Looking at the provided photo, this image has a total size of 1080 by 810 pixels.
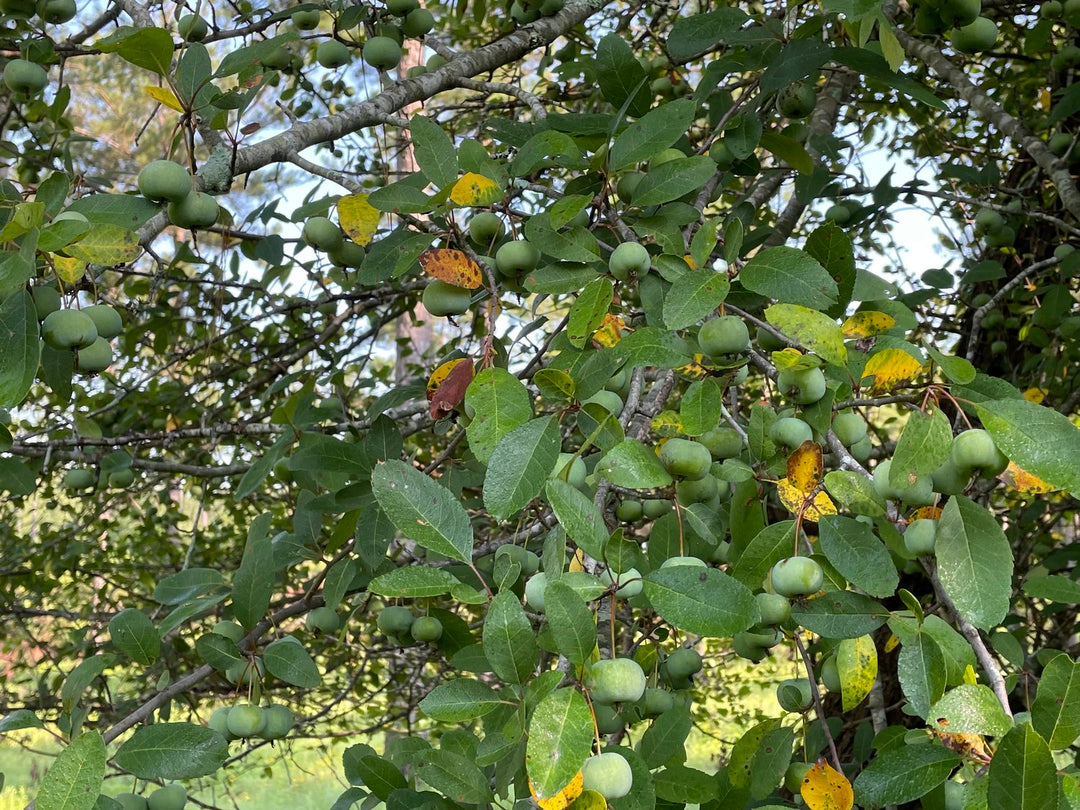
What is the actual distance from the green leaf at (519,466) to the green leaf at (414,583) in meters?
0.09

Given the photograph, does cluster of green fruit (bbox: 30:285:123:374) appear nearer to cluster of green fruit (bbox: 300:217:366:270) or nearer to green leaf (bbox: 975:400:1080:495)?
cluster of green fruit (bbox: 300:217:366:270)

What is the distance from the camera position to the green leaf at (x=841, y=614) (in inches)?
37.0

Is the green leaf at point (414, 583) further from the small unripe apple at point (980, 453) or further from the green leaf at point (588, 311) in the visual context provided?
the small unripe apple at point (980, 453)

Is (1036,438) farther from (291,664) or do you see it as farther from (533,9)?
(533,9)

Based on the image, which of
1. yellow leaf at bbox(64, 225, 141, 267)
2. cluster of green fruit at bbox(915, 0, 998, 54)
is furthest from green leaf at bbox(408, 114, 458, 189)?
cluster of green fruit at bbox(915, 0, 998, 54)

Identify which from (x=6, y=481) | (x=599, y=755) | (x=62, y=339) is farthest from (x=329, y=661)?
Result: (x=599, y=755)

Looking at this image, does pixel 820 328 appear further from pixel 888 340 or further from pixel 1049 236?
pixel 1049 236

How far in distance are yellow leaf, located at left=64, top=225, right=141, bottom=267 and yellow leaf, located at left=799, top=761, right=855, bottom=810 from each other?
3.11ft

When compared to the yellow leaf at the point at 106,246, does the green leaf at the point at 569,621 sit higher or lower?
lower

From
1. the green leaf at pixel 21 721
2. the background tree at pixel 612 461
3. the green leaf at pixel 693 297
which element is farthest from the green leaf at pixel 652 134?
the green leaf at pixel 21 721

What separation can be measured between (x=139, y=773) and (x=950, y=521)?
947 millimetres

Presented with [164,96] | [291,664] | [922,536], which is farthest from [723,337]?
[291,664]

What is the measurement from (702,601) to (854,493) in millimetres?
239

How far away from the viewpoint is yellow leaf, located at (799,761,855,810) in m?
0.98
